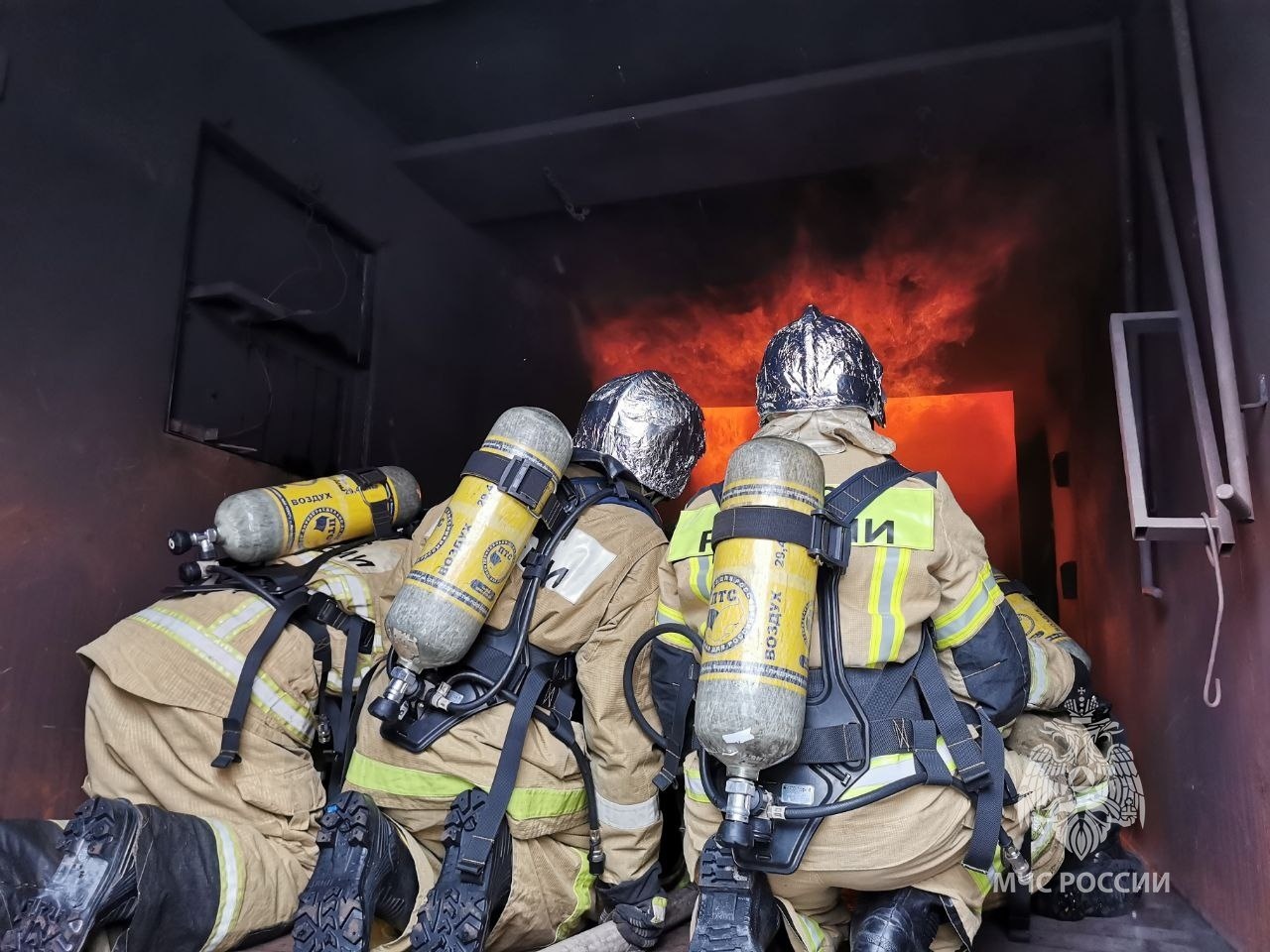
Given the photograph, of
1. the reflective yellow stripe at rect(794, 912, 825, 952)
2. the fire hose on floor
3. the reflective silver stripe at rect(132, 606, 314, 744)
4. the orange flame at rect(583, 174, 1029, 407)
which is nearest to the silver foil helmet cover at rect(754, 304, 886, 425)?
the reflective yellow stripe at rect(794, 912, 825, 952)

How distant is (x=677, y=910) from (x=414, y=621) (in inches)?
49.8

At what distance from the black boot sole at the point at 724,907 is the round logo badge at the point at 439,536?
1.07 metres

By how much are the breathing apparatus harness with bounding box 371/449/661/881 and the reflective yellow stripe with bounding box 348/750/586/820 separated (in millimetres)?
59

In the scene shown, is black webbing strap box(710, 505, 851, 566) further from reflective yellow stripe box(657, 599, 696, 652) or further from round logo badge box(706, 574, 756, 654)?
reflective yellow stripe box(657, 599, 696, 652)

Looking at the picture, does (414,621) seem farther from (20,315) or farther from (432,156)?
(432,156)

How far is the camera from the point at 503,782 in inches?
101

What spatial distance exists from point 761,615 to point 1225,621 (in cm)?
147

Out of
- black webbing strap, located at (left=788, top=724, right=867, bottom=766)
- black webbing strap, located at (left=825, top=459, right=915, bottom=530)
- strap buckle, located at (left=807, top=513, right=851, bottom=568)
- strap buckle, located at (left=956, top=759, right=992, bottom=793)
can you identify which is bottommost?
strap buckle, located at (left=956, top=759, right=992, bottom=793)

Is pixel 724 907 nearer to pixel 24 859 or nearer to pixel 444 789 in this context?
pixel 444 789

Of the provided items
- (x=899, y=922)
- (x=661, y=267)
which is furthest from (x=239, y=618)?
(x=661, y=267)

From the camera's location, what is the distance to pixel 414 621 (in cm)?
248

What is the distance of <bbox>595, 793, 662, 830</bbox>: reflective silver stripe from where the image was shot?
8.82ft

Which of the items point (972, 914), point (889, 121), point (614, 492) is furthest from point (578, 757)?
point (889, 121)

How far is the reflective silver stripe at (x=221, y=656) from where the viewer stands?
9.46 ft
